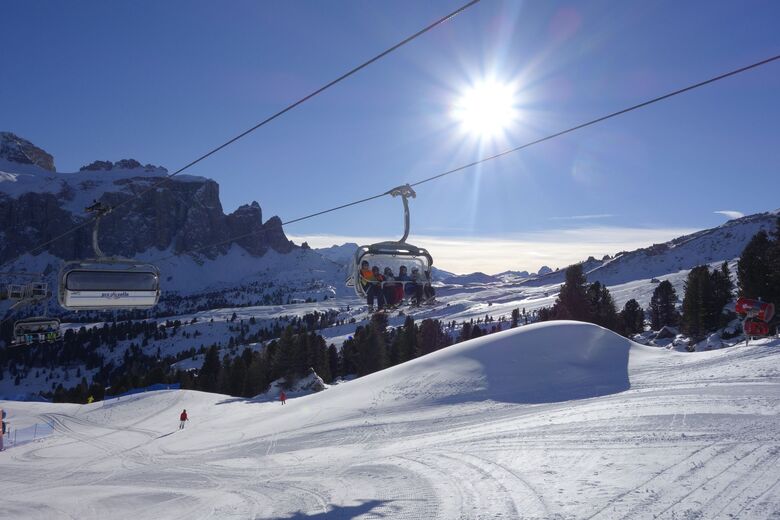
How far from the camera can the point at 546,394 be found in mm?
19281

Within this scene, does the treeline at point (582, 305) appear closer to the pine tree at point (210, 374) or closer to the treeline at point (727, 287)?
the treeline at point (727, 287)

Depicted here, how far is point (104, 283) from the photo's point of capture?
12.9m

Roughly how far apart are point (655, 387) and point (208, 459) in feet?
54.6

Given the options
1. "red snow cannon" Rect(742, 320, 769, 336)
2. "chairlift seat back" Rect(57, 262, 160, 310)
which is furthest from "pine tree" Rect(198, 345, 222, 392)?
"red snow cannon" Rect(742, 320, 769, 336)

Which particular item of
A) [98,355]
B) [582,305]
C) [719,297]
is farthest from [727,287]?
[98,355]

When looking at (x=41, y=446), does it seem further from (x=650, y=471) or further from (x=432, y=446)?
(x=650, y=471)

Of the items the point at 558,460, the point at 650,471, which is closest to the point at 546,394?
the point at 558,460

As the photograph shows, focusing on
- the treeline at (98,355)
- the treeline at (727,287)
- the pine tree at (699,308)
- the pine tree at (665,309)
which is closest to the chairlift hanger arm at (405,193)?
the treeline at (727,287)

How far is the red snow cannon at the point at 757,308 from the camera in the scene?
27045 millimetres

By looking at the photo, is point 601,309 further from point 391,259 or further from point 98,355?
point 98,355

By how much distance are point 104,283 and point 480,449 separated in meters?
11.0

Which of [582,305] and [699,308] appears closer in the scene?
[699,308]

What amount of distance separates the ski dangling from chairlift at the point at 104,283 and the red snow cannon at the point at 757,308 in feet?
97.9

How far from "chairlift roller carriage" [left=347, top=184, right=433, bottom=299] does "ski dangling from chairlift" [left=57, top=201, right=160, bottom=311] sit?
5.77m
